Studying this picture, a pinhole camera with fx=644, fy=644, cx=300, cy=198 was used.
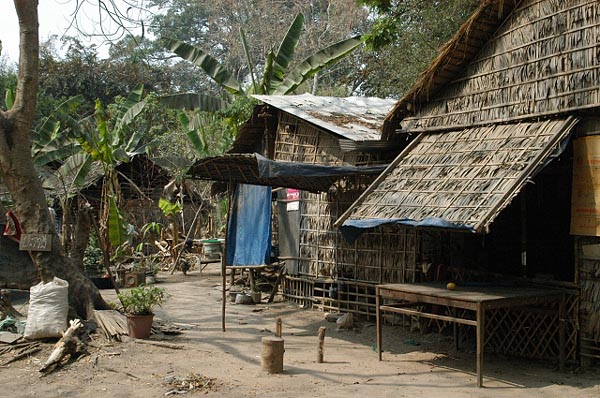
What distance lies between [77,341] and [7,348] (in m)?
0.97

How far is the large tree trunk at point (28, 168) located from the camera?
9.16 m

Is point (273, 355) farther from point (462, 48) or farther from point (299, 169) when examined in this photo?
point (462, 48)

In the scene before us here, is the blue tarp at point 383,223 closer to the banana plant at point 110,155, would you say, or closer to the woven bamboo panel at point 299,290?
the woven bamboo panel at point 299,290

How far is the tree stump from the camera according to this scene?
24.1 feet

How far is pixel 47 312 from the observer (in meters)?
8.48

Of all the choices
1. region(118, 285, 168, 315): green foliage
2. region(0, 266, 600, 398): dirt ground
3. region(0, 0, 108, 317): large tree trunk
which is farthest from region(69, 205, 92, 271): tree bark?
region(0, 266, 600, 398): dirt ground

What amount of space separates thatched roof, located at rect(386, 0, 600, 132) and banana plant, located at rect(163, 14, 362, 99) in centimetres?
559

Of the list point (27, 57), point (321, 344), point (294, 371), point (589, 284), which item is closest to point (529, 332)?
point (589, 284)

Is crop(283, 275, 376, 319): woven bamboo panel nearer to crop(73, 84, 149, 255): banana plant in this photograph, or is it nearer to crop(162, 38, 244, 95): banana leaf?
crop(73, 84, 149, 255): banana plant

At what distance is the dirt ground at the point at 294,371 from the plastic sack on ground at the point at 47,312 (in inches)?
10.1

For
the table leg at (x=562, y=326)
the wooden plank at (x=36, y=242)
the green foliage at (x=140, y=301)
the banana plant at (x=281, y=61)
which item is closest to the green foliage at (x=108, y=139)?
the banana plant at (x=281, y=61)

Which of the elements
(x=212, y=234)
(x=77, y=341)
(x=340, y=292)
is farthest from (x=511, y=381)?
(x=212, y=234)

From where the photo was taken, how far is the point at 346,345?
9.21m

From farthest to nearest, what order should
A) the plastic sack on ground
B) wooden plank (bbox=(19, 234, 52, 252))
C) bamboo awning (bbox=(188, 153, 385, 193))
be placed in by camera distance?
1. wooden plank (bbox=(19, 234, 52, 252))
2. bamboo awning (bbox=(188, 153, 385, 193))
3. the plastic sack on ground
